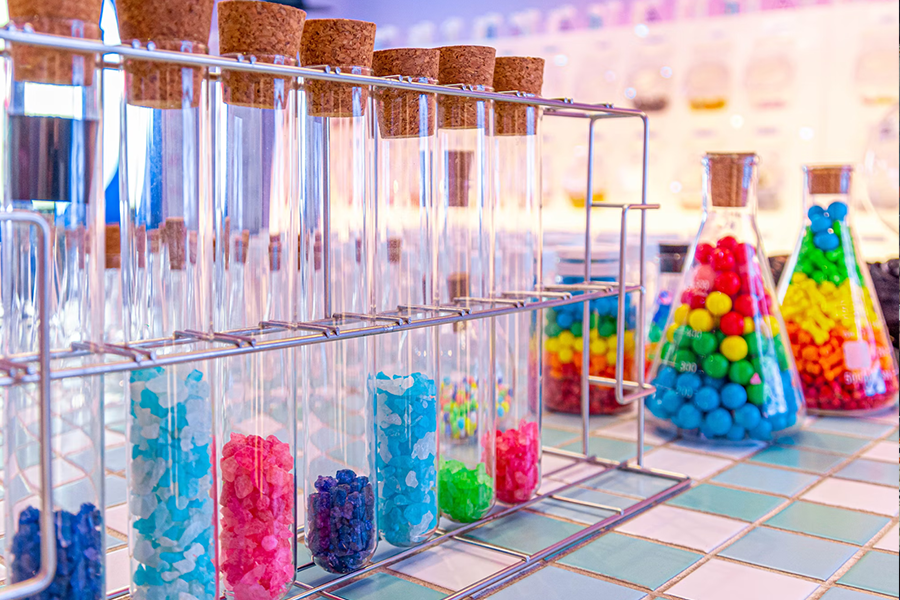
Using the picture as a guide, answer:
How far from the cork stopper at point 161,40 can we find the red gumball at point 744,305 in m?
0.80

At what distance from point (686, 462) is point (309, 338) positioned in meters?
0.64

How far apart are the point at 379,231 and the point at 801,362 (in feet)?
2.80

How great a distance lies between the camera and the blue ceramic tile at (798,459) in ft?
3.42

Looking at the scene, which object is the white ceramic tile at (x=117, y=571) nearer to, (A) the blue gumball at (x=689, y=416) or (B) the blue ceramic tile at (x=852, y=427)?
(A) the blue gumball at (x=689, y=416)

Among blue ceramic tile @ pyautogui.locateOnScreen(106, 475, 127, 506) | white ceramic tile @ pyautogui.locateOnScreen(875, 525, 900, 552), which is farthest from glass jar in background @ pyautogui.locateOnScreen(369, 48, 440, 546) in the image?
white ceramic tile @ pyautogui.locateOnScreen(875, 525, 900, 552)

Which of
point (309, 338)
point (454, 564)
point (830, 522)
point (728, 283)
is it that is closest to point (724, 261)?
point (728, 283)

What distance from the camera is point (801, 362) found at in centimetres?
130

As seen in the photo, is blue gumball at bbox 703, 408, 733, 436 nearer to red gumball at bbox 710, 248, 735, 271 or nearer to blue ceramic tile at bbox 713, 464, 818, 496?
blue ceramic tile at bbox 713, 464, 818, 496

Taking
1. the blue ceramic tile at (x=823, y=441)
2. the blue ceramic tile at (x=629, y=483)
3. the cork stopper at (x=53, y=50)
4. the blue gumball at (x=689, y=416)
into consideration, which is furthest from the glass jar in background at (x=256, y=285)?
the blue ceramic tile at (x=823, y=441)

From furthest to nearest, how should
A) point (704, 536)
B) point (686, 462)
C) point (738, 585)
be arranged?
point (686, 462)
point (704, 536)
point (738, 585)

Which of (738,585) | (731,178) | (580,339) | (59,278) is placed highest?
(731,178)

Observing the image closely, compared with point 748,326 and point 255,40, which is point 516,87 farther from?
point 748,326

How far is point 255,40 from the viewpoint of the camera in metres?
0.60

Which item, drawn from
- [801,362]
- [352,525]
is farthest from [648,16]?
[352,525]
